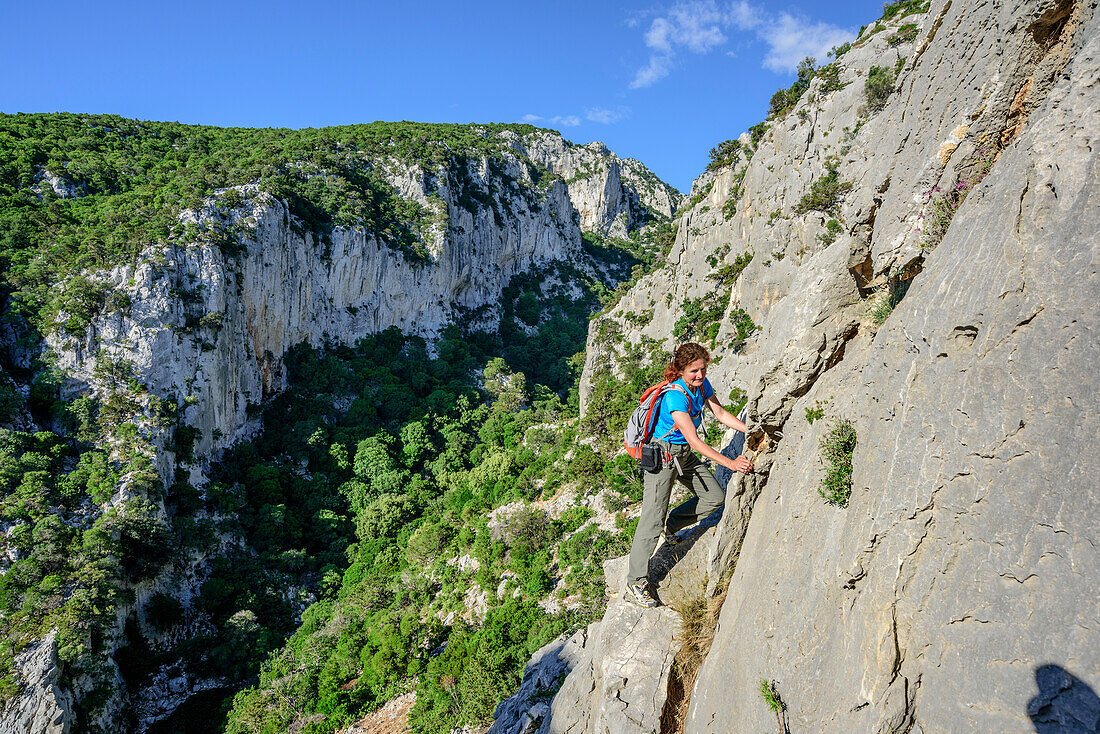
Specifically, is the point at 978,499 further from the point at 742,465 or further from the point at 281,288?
the point at 281,288

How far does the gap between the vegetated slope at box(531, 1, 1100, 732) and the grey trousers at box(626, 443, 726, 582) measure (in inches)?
22.1

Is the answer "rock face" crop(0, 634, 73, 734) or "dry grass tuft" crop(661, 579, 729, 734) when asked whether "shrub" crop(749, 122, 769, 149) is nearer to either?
"dry grass tuft" crop(661, 579, 729, 734)

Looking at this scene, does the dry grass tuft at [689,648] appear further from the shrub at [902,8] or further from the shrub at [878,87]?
the shrub at [902,8]

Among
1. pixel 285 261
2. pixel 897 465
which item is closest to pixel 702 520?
pixel 897 465

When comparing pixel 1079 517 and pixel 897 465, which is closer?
pixel 1079 517

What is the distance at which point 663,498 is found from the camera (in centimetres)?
647

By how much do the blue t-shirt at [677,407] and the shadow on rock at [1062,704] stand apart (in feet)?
11.5

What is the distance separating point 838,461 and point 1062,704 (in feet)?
7.84

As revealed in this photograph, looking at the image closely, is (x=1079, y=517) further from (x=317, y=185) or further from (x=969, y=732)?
(x=317, y=185)

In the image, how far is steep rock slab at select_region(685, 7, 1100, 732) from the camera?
2.60 metres

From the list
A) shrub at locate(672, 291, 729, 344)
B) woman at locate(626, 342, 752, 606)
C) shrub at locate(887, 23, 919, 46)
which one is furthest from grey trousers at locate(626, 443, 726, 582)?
shrub at locate(887, 23, 919, 46)

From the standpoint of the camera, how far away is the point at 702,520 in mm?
7410

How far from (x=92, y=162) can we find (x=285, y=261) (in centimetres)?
1829

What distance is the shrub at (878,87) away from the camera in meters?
23.9
